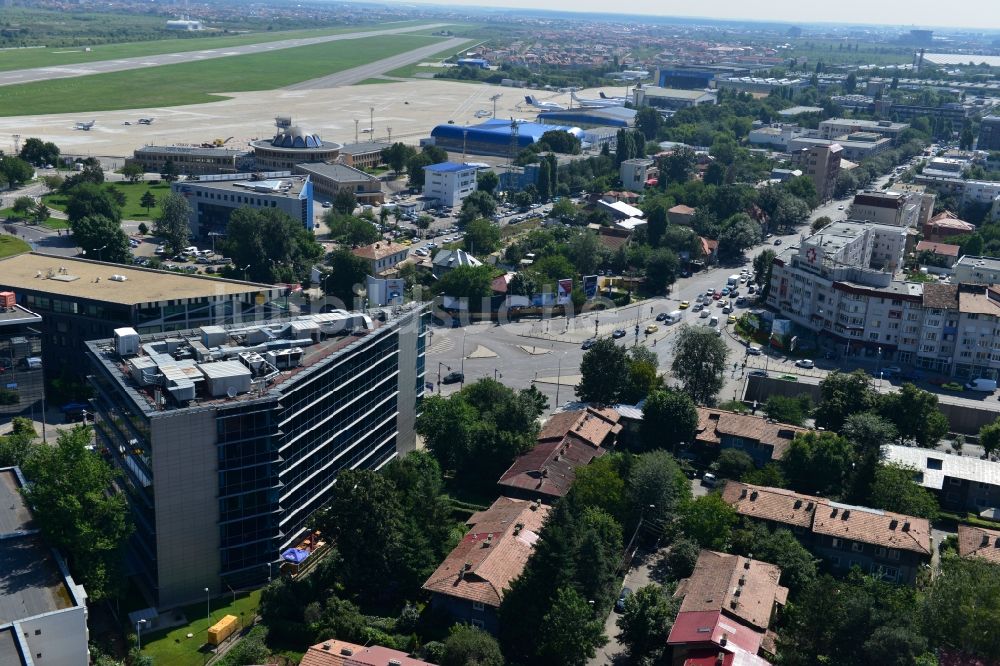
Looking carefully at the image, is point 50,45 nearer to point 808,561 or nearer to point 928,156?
point 928,156

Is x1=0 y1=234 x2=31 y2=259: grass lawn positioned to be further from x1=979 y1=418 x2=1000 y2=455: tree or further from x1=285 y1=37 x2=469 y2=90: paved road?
x1=285 y1=37 x2=469 y2=90: paved road

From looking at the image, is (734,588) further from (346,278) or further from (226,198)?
(226,198)

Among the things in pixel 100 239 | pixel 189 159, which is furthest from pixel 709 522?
pixel 189 159

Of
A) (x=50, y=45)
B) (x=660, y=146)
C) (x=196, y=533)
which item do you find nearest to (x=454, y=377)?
(x=196, y=533)

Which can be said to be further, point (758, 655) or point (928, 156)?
point (928, 156)

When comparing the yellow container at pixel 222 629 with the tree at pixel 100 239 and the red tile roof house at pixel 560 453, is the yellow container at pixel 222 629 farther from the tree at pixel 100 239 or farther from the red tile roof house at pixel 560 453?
the tree at pixel 100 239
